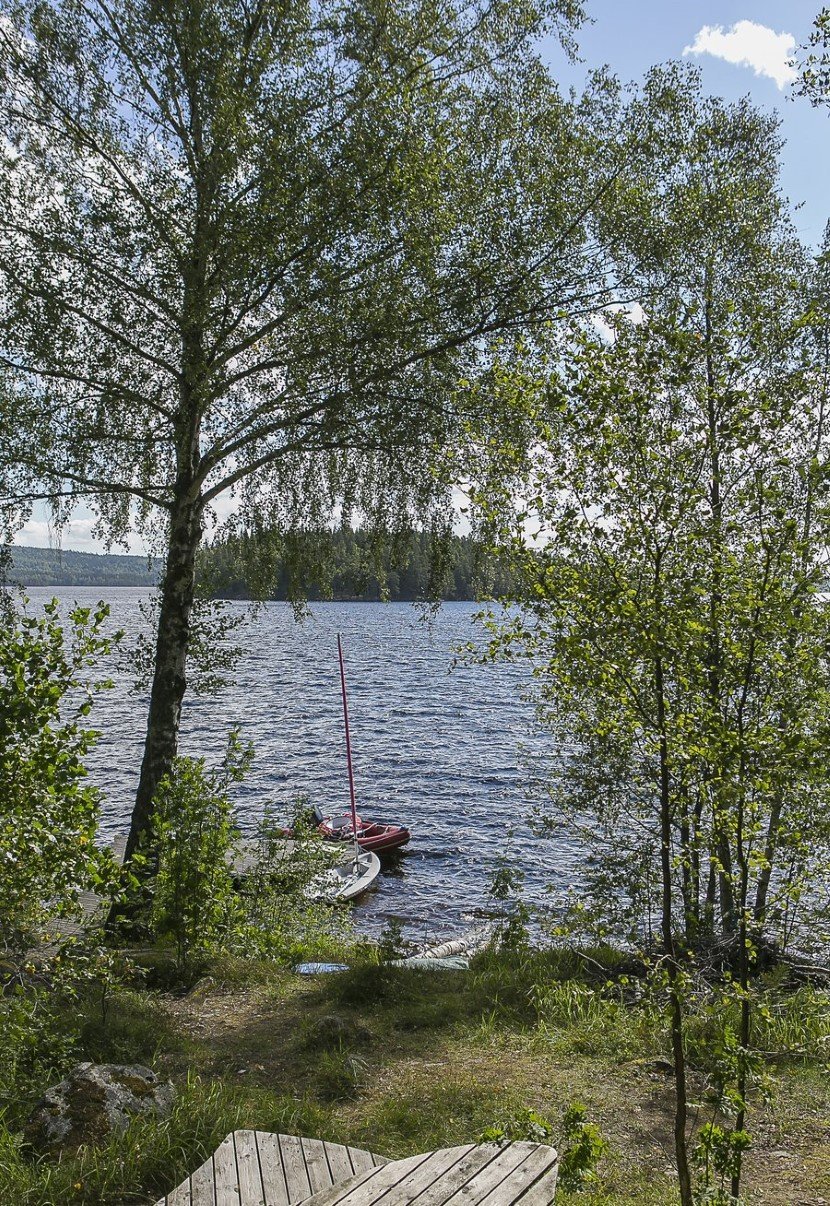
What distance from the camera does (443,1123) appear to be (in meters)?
4.97

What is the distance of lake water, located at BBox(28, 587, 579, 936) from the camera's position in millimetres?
17219

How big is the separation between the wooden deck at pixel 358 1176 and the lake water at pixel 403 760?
95.8 inches

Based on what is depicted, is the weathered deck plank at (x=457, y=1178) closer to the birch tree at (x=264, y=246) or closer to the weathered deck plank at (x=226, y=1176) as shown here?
the weathered deck plank at (x=226, y=1176)

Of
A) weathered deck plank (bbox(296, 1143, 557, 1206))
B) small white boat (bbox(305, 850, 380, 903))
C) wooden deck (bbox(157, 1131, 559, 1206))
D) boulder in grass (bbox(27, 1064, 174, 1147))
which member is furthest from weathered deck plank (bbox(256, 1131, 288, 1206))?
small white boat (bbox(305, 850, 380, 903))

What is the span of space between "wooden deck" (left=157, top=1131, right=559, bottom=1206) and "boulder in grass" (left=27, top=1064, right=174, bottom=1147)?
32.9 inches

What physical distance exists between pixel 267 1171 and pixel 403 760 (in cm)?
2483

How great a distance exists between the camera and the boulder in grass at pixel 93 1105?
429 centimetres

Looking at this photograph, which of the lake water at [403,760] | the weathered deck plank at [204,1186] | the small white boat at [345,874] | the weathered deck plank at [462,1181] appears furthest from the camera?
the lake water at [403,760]

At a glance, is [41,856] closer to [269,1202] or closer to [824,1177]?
[269,1202]

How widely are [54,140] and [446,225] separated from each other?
12.4ft

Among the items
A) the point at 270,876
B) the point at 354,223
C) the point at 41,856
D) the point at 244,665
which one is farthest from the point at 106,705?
the point at 41,856

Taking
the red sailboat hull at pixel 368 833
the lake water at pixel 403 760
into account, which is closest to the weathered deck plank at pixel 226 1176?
the lake water at pixel 403 760

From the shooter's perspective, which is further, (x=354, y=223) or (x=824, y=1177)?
(x=354, y=223)

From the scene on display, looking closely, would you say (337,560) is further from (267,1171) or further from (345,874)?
(345,874)
